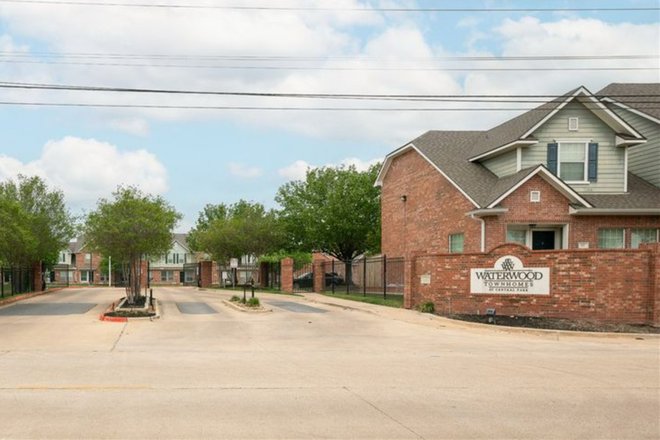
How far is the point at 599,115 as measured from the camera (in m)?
26.5

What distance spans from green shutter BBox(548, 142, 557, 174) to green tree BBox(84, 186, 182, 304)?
611 inches

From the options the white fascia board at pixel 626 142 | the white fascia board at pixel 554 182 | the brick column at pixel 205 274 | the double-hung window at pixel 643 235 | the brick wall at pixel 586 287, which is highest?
the white fascia board at pixel 626 142

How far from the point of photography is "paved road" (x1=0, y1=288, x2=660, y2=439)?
7.37m

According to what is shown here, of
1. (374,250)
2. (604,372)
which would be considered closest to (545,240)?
(604,372)

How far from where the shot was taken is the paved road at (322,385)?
737 cm

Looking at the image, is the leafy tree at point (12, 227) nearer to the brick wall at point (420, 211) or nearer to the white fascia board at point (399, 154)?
the brick wall at point (420, 211)

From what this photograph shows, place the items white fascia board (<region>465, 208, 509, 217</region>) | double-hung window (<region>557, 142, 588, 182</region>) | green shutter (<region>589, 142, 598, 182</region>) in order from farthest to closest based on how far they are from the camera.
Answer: double-hung window (<region>557, 142, 588, 182</region>) → green shutter (<region>589, 142, 598, 182</region>) → white fascia board (<region>465, 208, 509, 217</region>)

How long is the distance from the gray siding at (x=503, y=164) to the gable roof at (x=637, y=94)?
16.1ft

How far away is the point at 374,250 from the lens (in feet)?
176

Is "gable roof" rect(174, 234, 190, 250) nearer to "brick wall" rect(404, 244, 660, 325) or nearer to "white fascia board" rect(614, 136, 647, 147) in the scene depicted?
"white fascia board" rect(614, 136, 647, 147)

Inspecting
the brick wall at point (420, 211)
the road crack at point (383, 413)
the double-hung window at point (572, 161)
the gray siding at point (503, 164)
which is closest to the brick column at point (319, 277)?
the brick wall at point (420, 211)

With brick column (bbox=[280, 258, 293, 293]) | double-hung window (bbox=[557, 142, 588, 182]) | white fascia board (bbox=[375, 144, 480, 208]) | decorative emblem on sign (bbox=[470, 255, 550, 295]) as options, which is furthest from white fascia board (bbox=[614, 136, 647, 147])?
brick column (bbox=[280, 258, 293, 293])

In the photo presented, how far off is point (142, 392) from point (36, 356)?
5.09m

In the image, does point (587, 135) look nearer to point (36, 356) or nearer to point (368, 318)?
point (368, 318)
